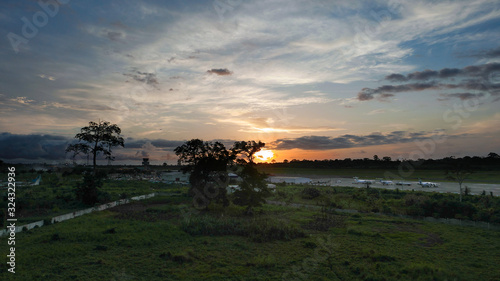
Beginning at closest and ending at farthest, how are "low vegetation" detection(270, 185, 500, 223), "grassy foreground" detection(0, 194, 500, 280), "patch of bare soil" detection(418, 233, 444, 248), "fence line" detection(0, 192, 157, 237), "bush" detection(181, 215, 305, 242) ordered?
"grassy foreground" detection(0, 194, 500, 280)
"patch of bare soil" detection(418, 233, 444, 248)
"fence line" detection(0, 192, 157, 237)
"bush" detection(181, 215, 305, 242)
"low vegetation" detection(270, 185, 500, 223)

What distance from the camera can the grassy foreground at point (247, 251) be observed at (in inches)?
592

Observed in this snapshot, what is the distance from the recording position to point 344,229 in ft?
84.5

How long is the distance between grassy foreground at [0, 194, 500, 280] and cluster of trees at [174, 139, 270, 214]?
4.86 metres

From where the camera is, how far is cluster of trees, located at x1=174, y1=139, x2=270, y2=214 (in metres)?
32.9

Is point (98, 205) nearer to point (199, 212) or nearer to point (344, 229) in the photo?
point (199, 212)

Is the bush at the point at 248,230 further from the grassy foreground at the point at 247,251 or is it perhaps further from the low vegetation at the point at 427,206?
the low vegetation at the point at 427,206

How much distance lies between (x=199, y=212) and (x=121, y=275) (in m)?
19.5

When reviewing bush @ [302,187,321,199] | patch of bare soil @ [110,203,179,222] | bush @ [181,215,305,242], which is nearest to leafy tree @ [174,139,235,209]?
patch of bare soil @ [110,203,179,222]

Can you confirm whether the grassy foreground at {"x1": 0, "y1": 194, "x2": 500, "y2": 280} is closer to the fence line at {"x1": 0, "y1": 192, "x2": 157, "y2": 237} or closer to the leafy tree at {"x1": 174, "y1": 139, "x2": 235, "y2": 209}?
the fence line at {"x1": 0, "y1": 192, "x2": 157, "y2": 237}

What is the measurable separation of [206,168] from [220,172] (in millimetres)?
2013

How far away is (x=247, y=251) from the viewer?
19.2 meters

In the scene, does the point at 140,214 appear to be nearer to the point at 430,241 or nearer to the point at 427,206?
the point at 430,241

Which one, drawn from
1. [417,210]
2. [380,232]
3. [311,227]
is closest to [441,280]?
[380,232]

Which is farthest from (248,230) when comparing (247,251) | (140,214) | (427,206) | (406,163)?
(406,163)
